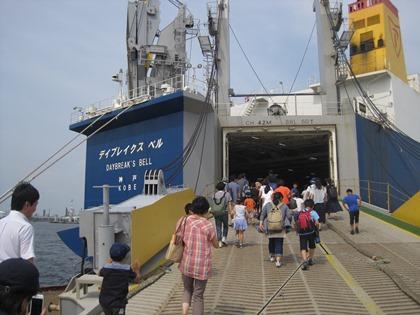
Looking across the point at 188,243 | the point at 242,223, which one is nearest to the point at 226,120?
the point at 242,223

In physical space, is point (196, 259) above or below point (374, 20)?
below

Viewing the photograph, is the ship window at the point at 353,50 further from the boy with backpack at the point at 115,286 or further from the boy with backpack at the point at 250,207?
the boy with backpack at the point at 115,286

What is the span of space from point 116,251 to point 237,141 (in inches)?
763

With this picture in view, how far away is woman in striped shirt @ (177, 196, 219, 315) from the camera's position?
475 centimetres

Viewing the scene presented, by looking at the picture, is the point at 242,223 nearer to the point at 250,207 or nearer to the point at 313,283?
the point at 313,283

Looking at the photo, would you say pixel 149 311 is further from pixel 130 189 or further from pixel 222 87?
pixel 222 87

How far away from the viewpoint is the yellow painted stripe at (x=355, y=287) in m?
5.50

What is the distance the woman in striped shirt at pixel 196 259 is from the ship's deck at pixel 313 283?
0.85 meters

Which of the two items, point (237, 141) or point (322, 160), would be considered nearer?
point (237, 141)

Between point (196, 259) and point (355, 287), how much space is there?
2.90 metres

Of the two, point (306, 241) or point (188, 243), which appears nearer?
point (188, 243)

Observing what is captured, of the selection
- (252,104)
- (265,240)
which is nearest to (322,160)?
(252,104)

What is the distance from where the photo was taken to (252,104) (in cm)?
2459

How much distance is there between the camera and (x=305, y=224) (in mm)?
7848
